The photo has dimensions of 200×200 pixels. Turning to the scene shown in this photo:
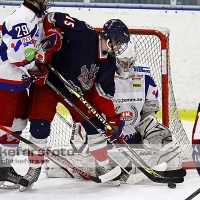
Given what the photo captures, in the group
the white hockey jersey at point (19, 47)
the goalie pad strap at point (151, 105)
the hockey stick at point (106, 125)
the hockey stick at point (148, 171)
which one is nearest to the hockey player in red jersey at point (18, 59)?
the white hockey jersey at point (19, 47)

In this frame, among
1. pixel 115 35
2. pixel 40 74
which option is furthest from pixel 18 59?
pixel 115 35

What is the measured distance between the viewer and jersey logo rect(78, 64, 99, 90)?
310 cm

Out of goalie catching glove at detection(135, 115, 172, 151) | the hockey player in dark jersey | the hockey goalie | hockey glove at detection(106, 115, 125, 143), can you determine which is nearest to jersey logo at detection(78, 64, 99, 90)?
the hockey player in dark jersey

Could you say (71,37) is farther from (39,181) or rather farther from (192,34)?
(192,34)

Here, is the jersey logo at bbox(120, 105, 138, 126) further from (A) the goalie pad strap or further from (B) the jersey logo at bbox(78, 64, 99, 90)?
(B) the jersey logo at bbox(78, 64, 99, 90)

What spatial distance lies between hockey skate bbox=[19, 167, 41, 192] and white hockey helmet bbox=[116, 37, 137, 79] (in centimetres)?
77

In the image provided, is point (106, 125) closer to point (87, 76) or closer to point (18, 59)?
point (87, 76)

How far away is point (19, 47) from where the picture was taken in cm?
287

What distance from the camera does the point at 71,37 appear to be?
3070mm

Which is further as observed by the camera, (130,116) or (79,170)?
(130,116)

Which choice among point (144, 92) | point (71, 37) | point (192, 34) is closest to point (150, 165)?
point (144, 92)

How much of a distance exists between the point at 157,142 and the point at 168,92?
15.2 inches

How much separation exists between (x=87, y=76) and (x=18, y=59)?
1.33 ft

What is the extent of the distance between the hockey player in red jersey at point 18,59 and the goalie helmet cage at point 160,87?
69 centimetres
